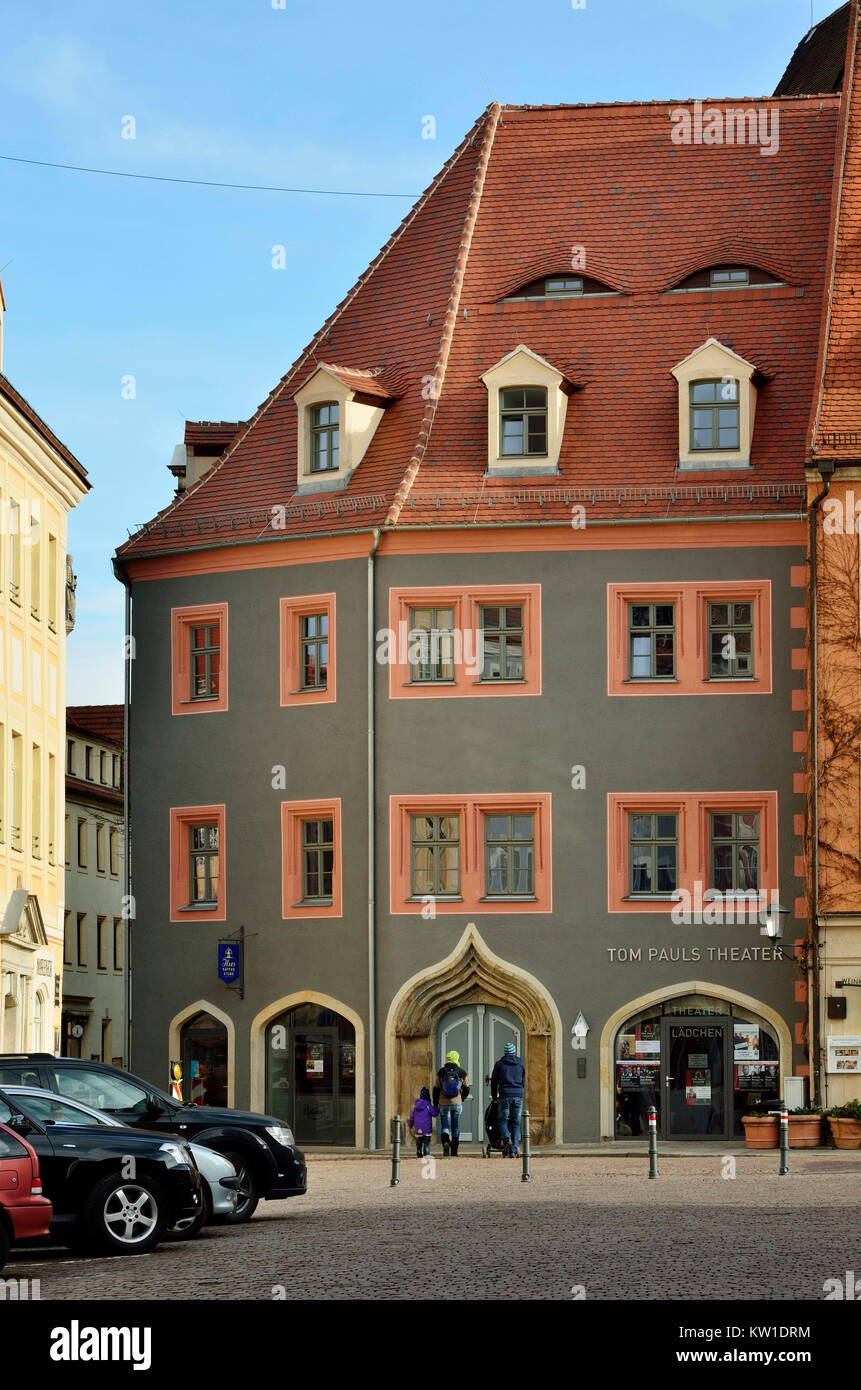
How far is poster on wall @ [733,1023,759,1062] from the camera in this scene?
4047 centimetres

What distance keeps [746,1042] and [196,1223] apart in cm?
2078

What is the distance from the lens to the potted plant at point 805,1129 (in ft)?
120

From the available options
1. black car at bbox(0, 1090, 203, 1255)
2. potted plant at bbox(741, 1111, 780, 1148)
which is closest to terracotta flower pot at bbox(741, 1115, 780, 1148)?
potted plant at bbox(741, 1111, 780, 1148)

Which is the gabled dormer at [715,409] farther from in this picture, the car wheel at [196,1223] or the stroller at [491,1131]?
the car wheel at [196,1223]

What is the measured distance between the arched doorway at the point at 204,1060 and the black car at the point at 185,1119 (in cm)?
1920

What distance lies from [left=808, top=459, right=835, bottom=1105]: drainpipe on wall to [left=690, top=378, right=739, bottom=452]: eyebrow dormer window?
2.97 metres

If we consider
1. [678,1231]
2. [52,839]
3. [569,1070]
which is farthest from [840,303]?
[678,1231]

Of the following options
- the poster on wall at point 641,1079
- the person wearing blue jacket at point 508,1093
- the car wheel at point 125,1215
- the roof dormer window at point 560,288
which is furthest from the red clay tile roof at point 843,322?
the car wheel at point 125,1215

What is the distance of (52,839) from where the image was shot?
151ft

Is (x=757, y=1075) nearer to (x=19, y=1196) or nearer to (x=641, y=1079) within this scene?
(x=641, y=1079)

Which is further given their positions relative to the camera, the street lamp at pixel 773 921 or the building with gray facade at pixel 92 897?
the building with gray facade at pixel 92 897

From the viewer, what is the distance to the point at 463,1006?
136 ft

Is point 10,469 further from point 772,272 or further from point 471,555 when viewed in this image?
point 772,272

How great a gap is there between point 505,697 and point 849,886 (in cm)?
685
